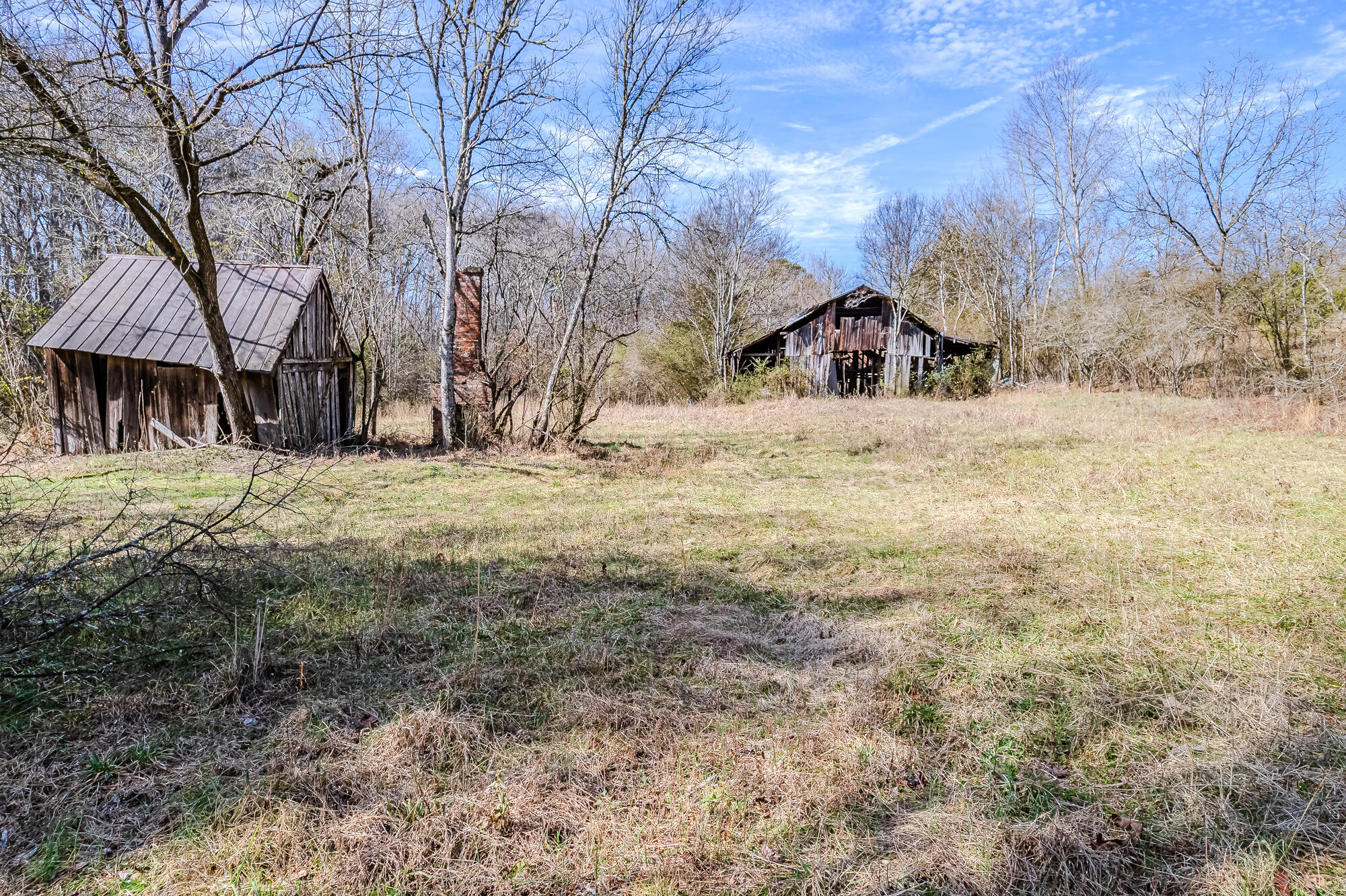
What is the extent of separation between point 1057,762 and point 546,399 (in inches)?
478

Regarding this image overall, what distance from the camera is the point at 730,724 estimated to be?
391cm

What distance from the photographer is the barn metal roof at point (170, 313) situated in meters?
14.0

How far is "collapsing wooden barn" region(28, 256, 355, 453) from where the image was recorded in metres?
14.1

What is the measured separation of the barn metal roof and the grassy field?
6.70m

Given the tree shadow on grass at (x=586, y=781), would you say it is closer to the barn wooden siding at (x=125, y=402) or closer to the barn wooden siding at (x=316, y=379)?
the barn wooden siding at (x=316, y=379)

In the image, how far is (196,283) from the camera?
1152 cm

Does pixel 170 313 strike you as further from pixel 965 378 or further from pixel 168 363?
pixel 965 378

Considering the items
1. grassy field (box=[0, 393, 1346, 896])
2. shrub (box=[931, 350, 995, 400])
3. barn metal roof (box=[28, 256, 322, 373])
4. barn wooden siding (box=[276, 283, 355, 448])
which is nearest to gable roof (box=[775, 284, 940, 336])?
shrub (box=[931, 350, 995, 400])

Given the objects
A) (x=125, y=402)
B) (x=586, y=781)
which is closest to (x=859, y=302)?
(x=125, y=402)

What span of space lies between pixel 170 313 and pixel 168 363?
138 cm

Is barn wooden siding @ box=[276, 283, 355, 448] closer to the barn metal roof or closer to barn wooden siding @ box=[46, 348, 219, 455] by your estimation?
the barn metal roof

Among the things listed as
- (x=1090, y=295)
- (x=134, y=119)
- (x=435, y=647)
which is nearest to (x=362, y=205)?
(x=134, y=119)

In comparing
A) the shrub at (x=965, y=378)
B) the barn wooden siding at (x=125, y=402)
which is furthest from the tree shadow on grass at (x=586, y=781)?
the shrub at (x=965, y=378)

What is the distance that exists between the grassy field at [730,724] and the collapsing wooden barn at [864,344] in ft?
84.7
